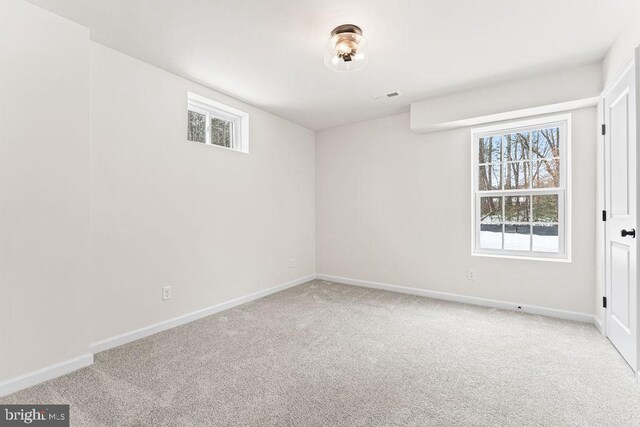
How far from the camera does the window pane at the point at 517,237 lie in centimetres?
346

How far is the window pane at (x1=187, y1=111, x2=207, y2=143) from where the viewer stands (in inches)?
131

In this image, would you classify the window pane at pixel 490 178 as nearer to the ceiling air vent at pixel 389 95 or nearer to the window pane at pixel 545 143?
the window pane at pixel 545 143

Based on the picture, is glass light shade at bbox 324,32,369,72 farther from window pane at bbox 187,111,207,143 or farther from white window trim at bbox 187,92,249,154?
window pane at bbox 187,111,207,143

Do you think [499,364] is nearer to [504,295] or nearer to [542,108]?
[504,295]

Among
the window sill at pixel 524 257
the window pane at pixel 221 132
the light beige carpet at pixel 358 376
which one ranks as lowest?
the light beige carpet at pixel 358 376

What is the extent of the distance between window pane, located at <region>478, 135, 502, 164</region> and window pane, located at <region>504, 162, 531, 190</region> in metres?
0.17

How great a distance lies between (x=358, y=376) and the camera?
209 cm

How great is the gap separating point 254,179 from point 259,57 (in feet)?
5.27

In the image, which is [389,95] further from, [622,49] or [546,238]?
[546,238]

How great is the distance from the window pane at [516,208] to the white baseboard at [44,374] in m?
4.34

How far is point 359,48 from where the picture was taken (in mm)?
2330

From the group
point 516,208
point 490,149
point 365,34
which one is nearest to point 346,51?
point 365,34

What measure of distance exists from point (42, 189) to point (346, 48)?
7.90ft

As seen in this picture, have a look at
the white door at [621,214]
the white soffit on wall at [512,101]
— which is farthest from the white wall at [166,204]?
the white door at [621,214]
